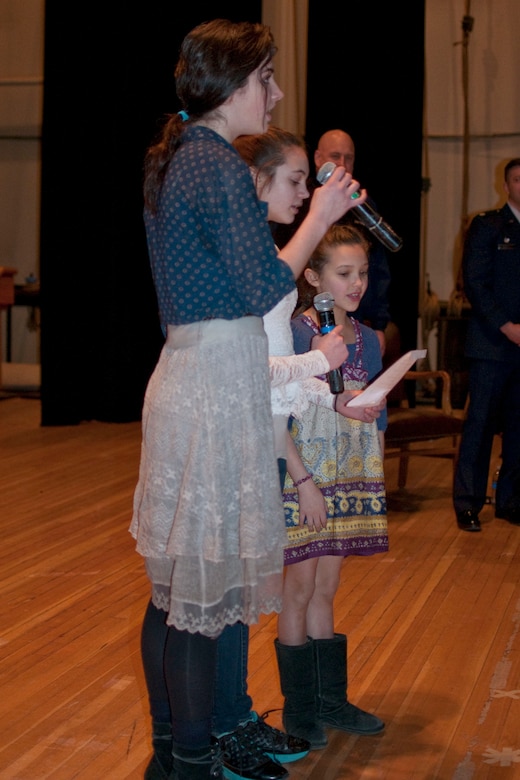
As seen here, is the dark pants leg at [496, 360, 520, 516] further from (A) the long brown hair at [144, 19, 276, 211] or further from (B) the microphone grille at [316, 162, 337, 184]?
(A) the long brown hair at [144, 19, 276, 211]

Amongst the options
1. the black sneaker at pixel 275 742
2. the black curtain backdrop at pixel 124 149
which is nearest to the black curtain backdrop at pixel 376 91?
the black curtain backdrop at pixel 124 149

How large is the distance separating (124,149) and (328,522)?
5016 millimetres

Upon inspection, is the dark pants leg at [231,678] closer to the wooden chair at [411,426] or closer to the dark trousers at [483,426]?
the dark trousers at [483,426]

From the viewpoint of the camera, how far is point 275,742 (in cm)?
225

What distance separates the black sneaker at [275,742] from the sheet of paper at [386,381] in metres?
0.72

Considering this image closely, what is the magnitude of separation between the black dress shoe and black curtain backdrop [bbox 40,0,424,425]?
2812 millimetres

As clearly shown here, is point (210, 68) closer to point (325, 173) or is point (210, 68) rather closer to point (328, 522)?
point (325, 173)

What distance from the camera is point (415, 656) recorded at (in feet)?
9.63

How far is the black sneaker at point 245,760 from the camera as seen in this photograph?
2145 millimetres

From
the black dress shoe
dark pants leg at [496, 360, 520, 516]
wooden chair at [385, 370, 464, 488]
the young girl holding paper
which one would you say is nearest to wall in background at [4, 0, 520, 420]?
wooden chair at [385, 370, 464, 488]

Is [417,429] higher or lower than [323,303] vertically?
lower

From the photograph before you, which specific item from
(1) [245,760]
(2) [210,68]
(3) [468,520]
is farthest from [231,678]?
(3) [468,520]

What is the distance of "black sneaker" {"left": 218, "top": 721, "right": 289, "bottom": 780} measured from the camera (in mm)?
2145

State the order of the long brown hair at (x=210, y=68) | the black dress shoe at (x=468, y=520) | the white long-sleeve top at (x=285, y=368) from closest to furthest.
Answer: the long brown hair at (x=210, y=68), the white long-sleeve top at (x=285, y=368), the black dress shoe at (x=468, y=520)
